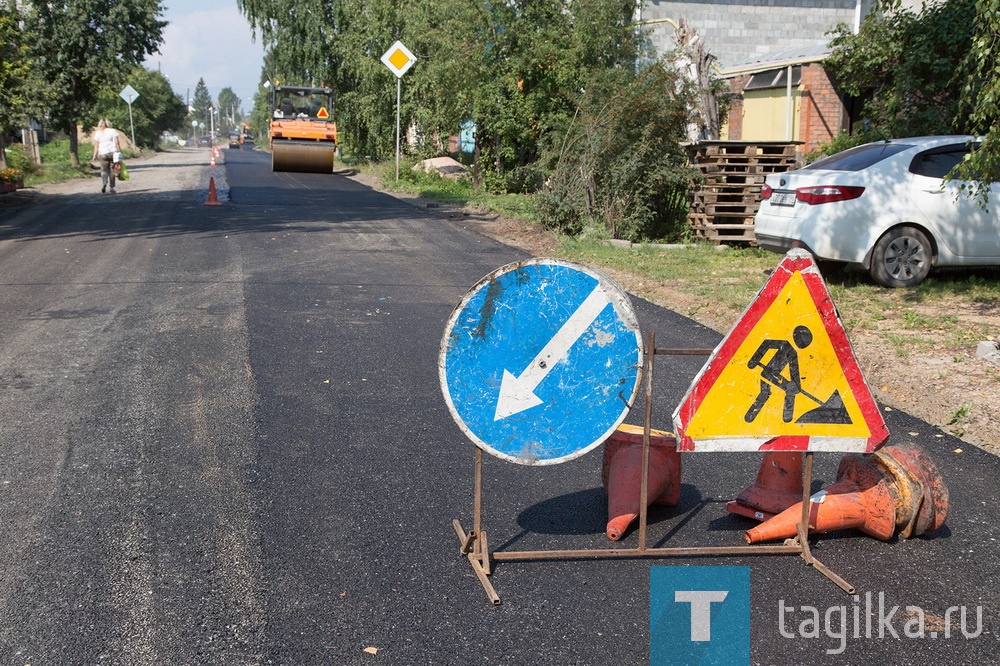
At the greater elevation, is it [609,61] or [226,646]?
[609,61]

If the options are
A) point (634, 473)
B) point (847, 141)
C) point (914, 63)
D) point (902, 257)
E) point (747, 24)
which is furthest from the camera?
point (747, 24)

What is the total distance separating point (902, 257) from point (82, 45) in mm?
32688

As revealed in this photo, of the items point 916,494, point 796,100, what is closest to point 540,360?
point 916,494

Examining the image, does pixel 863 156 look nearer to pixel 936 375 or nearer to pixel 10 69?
pixel 936 375

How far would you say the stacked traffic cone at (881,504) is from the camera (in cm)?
425

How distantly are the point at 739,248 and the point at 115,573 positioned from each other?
12080 millimetres

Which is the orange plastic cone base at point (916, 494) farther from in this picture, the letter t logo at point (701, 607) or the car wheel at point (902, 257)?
the car wheel at point (902, 257)

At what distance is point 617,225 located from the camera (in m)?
15.2

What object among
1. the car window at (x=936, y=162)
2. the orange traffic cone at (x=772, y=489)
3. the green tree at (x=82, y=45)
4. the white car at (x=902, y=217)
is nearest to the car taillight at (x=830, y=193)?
the white car at (x=902, y=217)

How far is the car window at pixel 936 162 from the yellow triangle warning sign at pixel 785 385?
23.4 feet

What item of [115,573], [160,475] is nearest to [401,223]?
[160,475]

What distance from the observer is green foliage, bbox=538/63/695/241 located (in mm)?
14914

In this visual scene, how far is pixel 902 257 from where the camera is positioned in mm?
10289

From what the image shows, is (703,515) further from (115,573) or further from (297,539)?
(115,573)
